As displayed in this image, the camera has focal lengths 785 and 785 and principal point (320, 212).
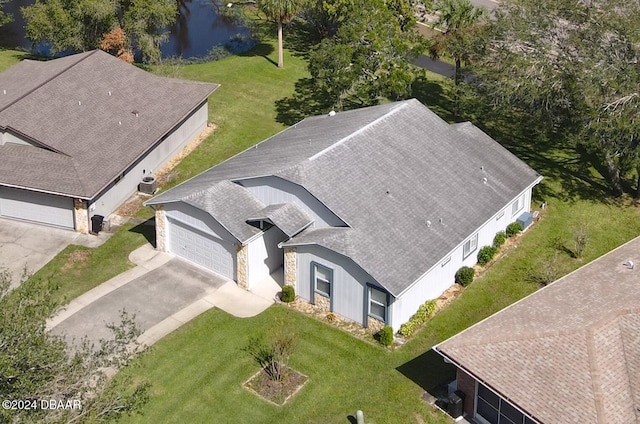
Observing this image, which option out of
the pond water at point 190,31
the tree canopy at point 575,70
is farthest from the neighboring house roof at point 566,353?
the pond water at point 190,31

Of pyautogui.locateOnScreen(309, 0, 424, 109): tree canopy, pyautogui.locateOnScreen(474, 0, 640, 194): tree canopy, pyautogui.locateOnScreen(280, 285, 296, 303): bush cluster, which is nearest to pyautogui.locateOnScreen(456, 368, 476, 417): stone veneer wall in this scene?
pyautogui.locateOnScreen(280, 285, 296, 303): bush cluster

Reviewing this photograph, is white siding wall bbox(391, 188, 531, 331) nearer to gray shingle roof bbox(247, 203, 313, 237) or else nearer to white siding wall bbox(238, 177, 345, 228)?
white siding wall bbox(238, 177, 345, 228)

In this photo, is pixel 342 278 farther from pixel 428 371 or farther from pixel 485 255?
pixel 485 255

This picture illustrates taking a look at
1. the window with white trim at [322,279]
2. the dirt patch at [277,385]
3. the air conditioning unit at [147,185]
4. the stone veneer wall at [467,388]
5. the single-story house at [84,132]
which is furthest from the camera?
the air conditioning unit at [147,185]

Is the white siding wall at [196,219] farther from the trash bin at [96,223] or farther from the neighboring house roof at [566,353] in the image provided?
the neighboring house roof at [566,353]

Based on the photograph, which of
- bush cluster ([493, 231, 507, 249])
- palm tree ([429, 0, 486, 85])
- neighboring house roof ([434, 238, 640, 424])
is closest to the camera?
neighboring house roof ([434, 238, 640, 424])

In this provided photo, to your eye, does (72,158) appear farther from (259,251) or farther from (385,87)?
(385,87)

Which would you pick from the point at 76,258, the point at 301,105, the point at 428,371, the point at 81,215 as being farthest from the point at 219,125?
the point at 428,371
